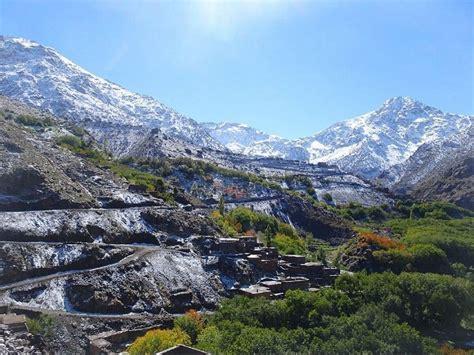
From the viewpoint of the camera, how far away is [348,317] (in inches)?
2109

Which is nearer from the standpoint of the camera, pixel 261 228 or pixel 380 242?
pixel 380 242

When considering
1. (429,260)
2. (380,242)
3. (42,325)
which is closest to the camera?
(42,325)

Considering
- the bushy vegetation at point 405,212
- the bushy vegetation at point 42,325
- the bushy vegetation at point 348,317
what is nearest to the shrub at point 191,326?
the bushy vegetation at point 348,317

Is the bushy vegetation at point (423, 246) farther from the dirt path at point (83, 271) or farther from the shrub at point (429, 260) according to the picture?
the dirt path at point (83, 271)

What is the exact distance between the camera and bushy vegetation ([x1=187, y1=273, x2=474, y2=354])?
149ft

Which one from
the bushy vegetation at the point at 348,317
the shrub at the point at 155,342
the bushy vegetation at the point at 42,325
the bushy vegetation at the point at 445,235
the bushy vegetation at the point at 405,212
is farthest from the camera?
the bushy vegetation at the point at 405,212

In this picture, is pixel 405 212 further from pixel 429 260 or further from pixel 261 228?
pixel 429 260

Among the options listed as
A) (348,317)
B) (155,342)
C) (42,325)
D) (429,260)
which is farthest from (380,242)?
(42,325)

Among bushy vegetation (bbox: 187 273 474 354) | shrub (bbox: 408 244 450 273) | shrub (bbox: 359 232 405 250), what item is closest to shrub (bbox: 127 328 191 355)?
bushy vegetation (bbox: 187 273 474 354)

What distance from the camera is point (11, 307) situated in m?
48.5

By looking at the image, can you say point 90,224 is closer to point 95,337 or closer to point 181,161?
point 95,337

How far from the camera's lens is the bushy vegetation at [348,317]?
149ft

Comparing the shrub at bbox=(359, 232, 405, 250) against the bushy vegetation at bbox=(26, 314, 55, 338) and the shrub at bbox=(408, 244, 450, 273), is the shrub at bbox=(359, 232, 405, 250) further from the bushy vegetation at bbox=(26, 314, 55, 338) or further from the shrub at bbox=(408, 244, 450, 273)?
the bushy vegetation at bbox=(26, 314, 55, 338)

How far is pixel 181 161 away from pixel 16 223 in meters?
91.0
